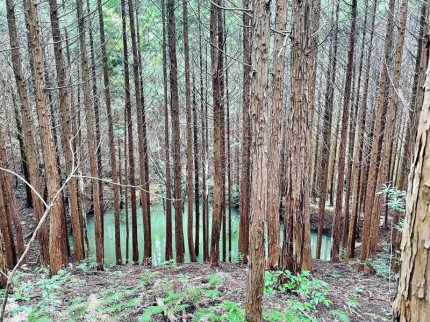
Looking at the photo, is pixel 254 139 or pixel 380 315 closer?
pixel 254 139

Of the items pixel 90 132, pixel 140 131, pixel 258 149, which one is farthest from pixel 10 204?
pixel 258 149

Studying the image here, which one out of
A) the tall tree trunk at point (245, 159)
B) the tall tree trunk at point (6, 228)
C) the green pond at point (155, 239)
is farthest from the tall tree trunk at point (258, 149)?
the green pond at point (155, 239)

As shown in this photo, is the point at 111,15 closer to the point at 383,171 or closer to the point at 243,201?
the point at 243,201

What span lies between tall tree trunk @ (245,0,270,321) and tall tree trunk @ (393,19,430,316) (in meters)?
1.86

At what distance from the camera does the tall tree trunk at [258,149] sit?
9.17ft

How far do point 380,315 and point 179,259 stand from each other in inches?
282

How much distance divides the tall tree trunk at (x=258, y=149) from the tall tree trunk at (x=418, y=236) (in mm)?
1856

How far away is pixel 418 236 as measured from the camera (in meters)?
1.03

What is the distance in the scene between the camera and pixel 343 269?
340 inches

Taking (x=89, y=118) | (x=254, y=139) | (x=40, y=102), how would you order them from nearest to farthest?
1. (x=254, y=139)
2. (x=40, y=102)
3. (x=89, y=118)

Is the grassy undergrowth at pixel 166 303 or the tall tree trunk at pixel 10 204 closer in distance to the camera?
the grassy undergrowth at pixel 166 303

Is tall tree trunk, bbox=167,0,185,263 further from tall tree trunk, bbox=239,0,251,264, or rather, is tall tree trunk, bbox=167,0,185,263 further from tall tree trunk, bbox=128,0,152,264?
tall tree trunk, bbox=239,0,251,264

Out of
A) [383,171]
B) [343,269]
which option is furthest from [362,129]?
[343,269]

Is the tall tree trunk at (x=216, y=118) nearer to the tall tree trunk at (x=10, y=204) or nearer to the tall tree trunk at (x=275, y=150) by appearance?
the tall tree trunk at (x=275, y=150)
